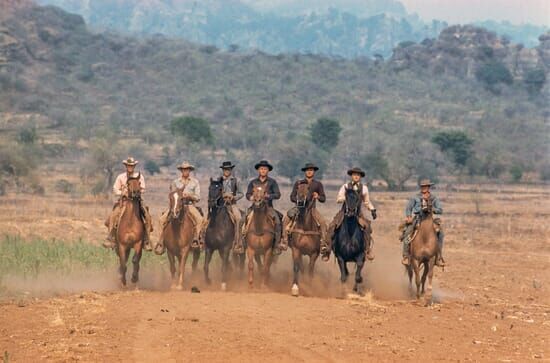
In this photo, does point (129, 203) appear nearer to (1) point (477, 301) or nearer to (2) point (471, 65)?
(1) point (477, 301)

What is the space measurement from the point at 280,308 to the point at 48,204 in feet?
75.4

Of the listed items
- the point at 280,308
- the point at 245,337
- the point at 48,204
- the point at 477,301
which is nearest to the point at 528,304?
the point at 477,301

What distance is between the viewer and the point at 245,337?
12.6 metres

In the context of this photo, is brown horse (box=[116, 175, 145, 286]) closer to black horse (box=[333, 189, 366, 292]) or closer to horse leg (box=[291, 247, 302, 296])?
horse leg (box=[291, 247, 302, 296])

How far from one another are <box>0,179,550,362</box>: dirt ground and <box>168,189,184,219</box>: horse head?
1403 mm

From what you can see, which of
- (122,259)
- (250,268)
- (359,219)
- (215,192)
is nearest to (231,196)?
(215,192)

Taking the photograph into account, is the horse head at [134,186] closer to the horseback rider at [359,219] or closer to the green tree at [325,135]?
the horseback rider at [359,219]

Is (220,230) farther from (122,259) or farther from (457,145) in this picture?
(457,145)

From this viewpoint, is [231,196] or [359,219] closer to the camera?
[359,219]

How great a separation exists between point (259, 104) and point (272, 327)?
68.5 meters

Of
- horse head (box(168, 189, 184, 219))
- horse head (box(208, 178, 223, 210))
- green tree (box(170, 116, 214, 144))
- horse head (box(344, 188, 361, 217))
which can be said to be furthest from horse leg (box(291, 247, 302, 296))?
green tree (box(170, 116, 214, 144))

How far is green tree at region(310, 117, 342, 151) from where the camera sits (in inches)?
2410

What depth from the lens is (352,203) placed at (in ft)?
55.9

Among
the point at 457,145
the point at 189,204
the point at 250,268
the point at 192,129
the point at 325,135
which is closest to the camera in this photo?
the point at 250,268
